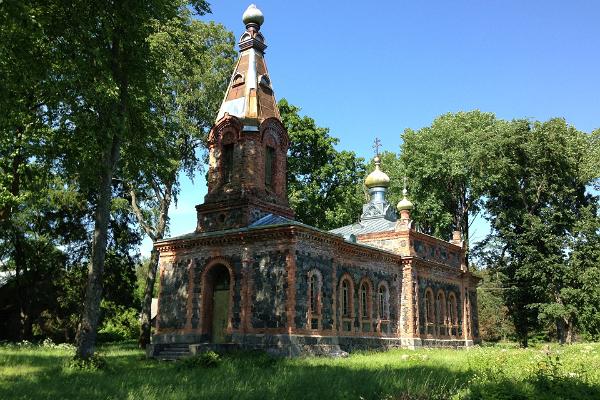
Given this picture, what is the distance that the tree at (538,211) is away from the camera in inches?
1296

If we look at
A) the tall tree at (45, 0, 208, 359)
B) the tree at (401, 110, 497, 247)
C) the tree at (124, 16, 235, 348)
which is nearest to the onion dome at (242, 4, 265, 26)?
the tree at (124, 16, 235, 348)

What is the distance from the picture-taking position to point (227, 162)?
73.6ft

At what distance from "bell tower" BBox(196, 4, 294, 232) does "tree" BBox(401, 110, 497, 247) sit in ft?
54.6

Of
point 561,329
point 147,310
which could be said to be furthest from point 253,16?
point 561,329

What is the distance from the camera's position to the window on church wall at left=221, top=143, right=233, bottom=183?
22.2 meters

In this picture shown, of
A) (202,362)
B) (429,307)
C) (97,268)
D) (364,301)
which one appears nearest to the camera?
(202,362)

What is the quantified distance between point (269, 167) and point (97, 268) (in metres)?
8.93

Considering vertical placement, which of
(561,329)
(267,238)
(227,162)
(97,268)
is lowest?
(561,329)

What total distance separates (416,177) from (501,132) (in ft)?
20.6

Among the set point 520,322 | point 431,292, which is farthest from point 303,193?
point 520,322

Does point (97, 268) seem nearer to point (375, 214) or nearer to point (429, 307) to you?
point (429, 307)

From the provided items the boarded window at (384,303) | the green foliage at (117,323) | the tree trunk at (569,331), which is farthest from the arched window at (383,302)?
the green foliage at (117,323)

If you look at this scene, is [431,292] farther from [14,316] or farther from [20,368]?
[14,316]

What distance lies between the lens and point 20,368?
47.3ft
